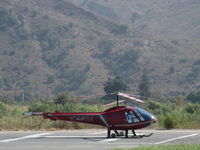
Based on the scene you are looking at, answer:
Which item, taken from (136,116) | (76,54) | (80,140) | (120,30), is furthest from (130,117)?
(120,30)

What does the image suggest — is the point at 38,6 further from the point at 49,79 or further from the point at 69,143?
the point at 69,143

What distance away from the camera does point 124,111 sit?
26.0 meters

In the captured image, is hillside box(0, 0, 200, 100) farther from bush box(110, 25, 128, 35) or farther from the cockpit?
the cockpit

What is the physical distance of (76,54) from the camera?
447 feet

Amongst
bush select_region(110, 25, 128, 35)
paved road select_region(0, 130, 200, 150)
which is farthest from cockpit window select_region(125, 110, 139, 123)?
bush select_region(110, 25, 128, 35)

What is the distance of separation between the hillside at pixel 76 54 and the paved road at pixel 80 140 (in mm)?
72602

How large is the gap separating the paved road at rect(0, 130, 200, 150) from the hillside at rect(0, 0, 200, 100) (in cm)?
7260

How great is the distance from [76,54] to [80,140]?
111 m

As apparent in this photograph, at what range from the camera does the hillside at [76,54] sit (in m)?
117

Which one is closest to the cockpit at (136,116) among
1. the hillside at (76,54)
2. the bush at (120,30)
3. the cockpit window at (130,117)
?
the cockpit window at (130,117)

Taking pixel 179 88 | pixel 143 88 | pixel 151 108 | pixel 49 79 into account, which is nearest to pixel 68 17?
pixel 49 79

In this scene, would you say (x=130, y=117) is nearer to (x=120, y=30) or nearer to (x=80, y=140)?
(x=80, y=140)

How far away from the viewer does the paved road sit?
2309cm

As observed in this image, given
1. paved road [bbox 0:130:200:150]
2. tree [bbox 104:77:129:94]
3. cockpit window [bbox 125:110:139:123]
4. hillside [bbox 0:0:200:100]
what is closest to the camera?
paved road [bbox 0:130:200:150]
